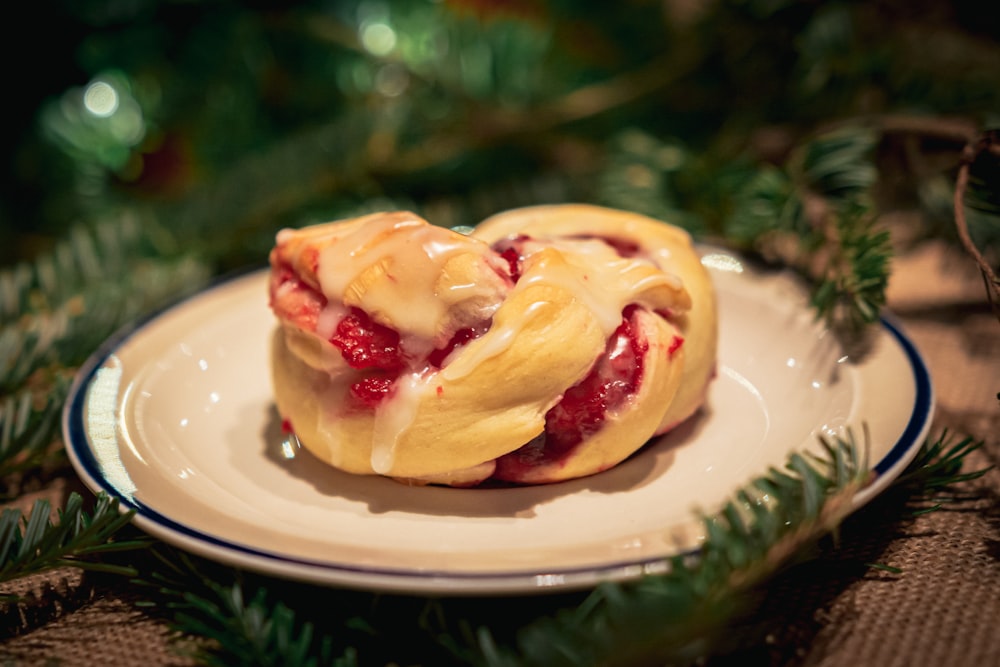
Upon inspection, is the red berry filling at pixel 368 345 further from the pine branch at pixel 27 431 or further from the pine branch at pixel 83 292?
the pine branch at pixel 83 292

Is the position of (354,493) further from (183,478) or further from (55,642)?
(55,642)

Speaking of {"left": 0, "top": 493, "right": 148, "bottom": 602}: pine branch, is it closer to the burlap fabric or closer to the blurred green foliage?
the burlap fabric

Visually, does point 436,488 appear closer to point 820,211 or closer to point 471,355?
point 471,355

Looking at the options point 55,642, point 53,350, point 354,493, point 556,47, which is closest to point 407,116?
point 556,47

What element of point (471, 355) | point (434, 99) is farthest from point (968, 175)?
point (434, 99)

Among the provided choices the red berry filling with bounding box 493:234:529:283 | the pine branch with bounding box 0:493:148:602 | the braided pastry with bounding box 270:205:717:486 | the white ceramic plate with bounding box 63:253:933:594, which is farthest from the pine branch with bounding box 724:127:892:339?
the pine branch with bounding box 0:493:148:602

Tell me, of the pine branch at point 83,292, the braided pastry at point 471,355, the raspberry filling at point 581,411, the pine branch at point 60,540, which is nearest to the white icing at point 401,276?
the braided pastry at point 471,355

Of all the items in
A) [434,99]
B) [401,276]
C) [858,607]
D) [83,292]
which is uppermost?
[434,99]
